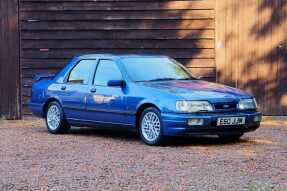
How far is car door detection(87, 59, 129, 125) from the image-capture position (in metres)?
11.1

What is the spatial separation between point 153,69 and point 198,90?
119 centimetres

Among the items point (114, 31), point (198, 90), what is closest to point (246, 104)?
point (198, 90)

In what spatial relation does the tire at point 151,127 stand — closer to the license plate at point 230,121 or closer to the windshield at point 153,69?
the windshield at point 153,69

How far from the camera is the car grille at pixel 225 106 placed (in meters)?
10.4

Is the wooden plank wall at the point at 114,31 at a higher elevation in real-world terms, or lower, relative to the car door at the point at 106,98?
higher

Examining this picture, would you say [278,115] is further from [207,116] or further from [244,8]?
[207,116]

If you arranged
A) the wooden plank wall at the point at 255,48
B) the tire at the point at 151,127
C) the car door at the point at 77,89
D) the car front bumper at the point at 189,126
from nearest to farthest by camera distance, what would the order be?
the car front bumper at the point at 189,126 → the tire at the point at 151,127 → the car door at the point at 77,89 → the wooden plank wall at the point at 255,48

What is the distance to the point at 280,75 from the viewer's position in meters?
15.3

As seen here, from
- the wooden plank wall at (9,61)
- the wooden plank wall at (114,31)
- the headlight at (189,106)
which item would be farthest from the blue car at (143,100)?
the wooden plank wall at (114,31)

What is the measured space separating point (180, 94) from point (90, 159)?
184 cm

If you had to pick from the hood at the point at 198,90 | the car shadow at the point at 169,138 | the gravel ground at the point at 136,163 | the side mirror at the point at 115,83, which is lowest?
the car shadow at the point at 169,138

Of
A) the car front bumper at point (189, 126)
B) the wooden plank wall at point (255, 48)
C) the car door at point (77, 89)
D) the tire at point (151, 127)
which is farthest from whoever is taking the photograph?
the wooden plank wall at point (255, 48)

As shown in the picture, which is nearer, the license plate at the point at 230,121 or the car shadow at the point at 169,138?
the license plate at the point at 230,121

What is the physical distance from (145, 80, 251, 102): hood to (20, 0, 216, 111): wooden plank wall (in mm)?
4269
